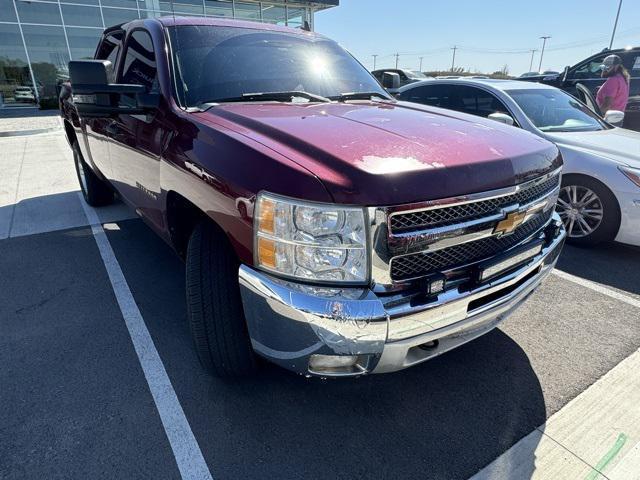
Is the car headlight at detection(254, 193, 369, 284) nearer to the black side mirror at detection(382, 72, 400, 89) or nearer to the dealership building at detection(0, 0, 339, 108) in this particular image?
the black side mirror at detection(382, 72, 400, 89)

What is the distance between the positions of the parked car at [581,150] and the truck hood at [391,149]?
6.81 feet

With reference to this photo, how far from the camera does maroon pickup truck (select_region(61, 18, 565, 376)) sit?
158 centimetres

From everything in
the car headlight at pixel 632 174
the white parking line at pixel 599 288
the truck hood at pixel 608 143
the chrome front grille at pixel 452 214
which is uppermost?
the chrome front grille at pixel 452 214

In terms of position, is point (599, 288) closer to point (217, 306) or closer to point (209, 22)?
point (217, 306)

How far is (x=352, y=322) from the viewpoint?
5.13 ft

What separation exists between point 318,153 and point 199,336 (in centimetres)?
109

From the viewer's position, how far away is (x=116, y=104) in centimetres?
264

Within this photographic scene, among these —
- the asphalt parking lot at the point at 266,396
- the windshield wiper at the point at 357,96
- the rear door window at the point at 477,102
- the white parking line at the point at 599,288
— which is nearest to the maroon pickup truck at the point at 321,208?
the windshield wiper at the point at 357,96

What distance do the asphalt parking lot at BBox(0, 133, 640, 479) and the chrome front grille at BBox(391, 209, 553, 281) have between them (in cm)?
83

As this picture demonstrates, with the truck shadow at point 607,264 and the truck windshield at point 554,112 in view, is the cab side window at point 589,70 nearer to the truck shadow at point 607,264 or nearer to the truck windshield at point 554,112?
the truck windshield at point 554,112

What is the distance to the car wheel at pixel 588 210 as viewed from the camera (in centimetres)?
397

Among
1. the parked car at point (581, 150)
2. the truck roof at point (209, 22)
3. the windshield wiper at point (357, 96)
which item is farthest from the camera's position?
the parked car at point (581, 150)

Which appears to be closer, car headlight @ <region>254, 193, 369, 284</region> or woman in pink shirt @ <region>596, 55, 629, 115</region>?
car headlight @ <region>254, 193, 369, 284</region>

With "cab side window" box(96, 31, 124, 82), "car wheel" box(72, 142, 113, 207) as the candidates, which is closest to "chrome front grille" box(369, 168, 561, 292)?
"cab side window" box(96, 31, 124, 82)
